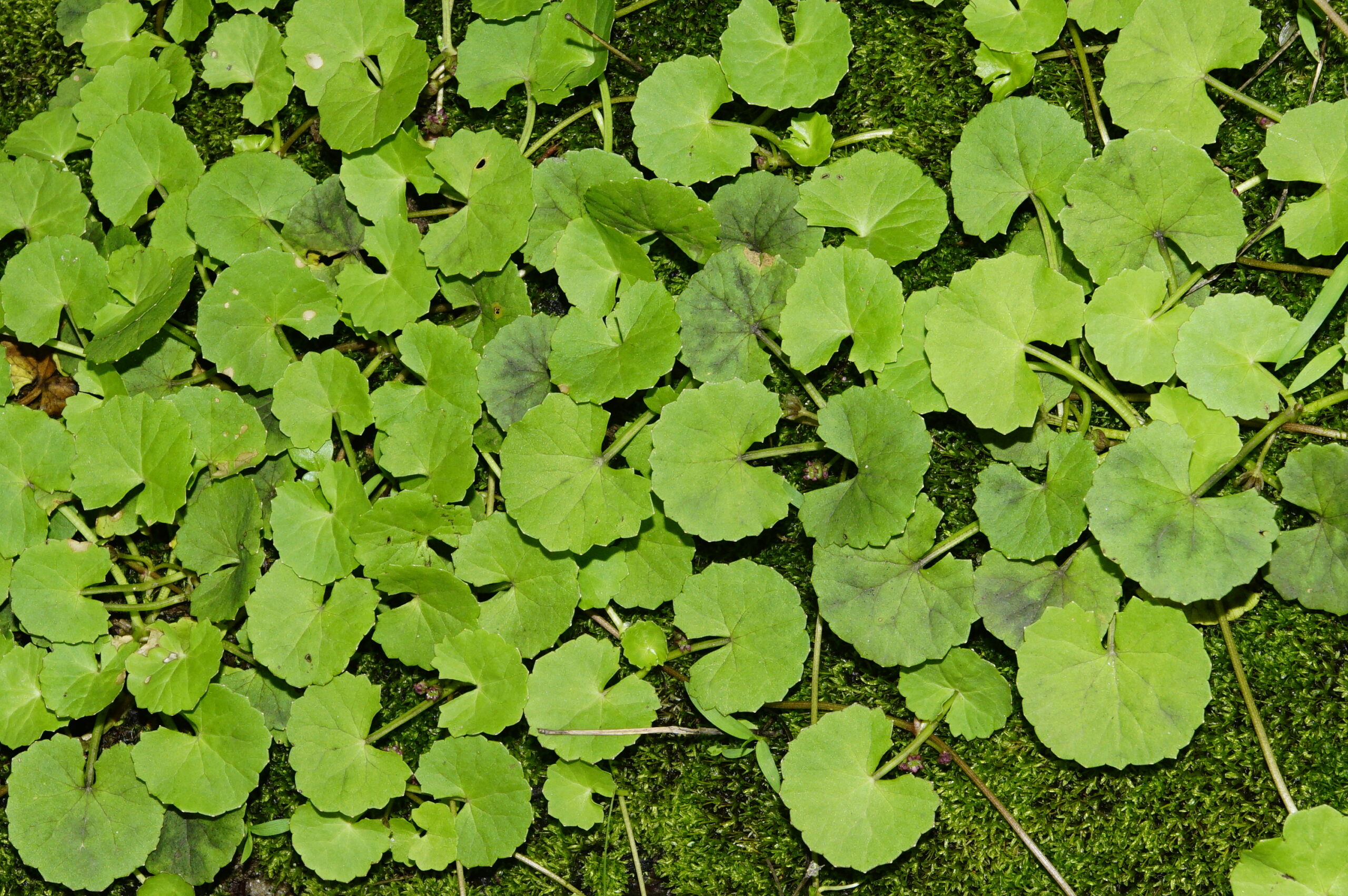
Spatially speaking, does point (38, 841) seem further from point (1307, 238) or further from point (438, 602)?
point (1307, 238)

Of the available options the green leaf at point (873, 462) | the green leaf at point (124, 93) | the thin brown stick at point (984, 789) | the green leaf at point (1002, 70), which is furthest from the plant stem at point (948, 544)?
the green leaf at point (124, 93)

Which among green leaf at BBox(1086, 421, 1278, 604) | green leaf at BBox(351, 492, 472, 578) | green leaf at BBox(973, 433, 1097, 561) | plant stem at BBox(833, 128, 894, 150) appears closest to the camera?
green leaf at BBox(1086, 421, 1278, 604)

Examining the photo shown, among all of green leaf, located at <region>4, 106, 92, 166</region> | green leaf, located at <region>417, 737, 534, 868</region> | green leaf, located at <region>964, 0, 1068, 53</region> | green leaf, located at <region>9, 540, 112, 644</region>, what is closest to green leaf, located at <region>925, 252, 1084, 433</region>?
green leaf, located at <region>964, 0, 1068, 53</region>

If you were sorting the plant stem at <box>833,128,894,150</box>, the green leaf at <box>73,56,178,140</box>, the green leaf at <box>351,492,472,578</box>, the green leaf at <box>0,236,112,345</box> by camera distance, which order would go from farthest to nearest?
the green leaf at <box>73,56,178,140</box>, the green leaf at <box>0,236,112,345</box>, the plant stem at <box>833,128,894,150</box>, the green leaf at <box>351,492,472,578</box>

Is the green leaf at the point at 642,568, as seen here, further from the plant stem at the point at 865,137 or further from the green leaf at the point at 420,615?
the plant stem at the point at 865,137

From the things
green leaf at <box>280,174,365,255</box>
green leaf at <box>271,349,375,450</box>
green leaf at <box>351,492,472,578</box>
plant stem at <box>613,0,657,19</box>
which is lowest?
green leaf at <box>351,492,472,578</box>

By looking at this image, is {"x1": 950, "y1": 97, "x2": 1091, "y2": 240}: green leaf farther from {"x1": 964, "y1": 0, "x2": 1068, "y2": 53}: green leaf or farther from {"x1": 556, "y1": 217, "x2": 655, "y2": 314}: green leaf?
{"x1": 556, "y1": 217, "x2": 655, "y2": 314}: green leaf

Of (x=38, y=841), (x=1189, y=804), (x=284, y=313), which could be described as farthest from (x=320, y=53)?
(x=1189, y=804)

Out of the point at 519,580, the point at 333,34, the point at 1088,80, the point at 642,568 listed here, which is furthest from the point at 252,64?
the point at 1088,80
